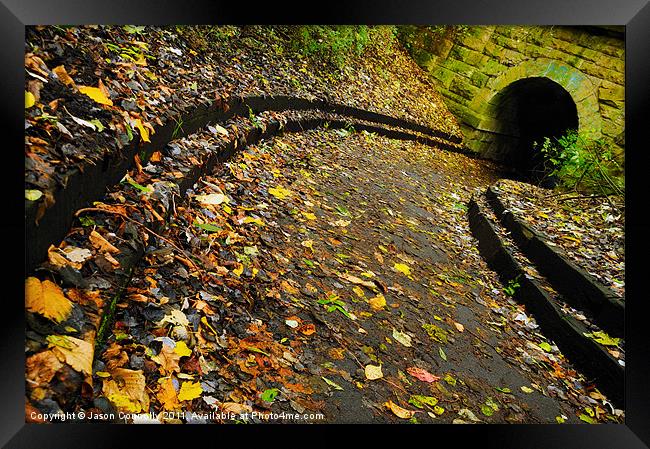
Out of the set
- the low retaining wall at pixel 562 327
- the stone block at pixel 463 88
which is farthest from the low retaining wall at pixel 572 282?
the stone block at pixel 463 88

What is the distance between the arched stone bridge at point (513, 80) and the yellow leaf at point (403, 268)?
21.3 ft

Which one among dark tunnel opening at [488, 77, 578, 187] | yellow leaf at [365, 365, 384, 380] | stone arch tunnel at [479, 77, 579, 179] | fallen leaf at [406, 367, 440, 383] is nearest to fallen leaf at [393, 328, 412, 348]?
fallen leaf at [406, 367, 440, 383]

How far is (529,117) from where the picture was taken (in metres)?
10.2

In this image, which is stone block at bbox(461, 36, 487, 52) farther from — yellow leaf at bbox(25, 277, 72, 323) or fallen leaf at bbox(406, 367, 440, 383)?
yellow leaf at bbox(25, 277, 72, 323)

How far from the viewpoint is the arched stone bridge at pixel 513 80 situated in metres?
7.85

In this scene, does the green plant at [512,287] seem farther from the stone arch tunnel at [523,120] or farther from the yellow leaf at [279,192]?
the stone arch tunnel at [523,120]

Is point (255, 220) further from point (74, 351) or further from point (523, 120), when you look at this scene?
point (523, 120)

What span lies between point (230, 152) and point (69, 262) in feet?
6.62

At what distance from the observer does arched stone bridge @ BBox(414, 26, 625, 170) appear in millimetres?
7852

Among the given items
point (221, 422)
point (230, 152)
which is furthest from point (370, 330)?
point (230, 152)

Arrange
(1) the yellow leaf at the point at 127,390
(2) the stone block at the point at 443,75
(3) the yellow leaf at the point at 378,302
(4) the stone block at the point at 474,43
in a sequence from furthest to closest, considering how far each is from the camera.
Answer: (2) the stone block at the point at 443,75 → (4) the stone block at the point at 474,43 → (3) the yellow leaf at the point at 378,302 → (1) the yellow leaf at the point at 127,390

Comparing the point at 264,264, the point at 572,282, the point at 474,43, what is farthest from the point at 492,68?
the point at 264,264
